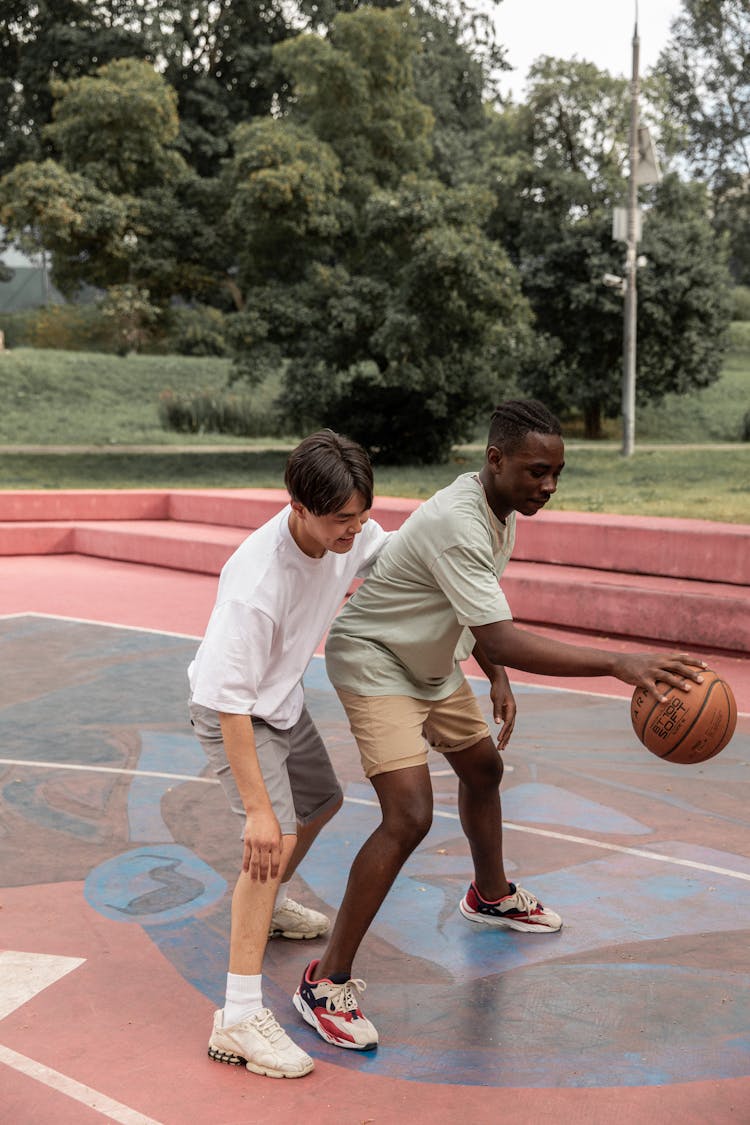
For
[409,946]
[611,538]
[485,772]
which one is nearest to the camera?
[485,772]

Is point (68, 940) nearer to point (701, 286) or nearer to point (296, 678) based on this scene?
point (296, 678)

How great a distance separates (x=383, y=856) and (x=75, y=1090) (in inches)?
34.9

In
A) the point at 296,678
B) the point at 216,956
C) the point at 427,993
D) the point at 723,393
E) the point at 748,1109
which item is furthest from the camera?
the point at 723,393

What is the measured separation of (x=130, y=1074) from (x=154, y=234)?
1804 cm

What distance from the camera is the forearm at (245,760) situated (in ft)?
9.12

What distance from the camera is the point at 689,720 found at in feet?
9.67

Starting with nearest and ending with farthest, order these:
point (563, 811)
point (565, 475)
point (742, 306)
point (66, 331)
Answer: point (563, 811), point (565, 475), point (66, 331), point (742, 306)

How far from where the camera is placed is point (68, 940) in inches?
141

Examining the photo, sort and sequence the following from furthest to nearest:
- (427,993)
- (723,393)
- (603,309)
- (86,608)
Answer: (723,393), (603,309), (86,608), (427,993)

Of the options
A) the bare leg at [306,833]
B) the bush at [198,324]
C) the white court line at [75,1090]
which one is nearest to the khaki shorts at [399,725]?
the bare leg at [306,833]

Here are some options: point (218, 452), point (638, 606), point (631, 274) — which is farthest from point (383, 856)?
point (218, 452)

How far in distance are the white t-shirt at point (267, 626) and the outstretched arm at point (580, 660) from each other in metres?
0.42

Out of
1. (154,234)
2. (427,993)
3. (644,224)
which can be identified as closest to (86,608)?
(427,993)

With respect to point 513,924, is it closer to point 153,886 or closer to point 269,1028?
point 269,1028
